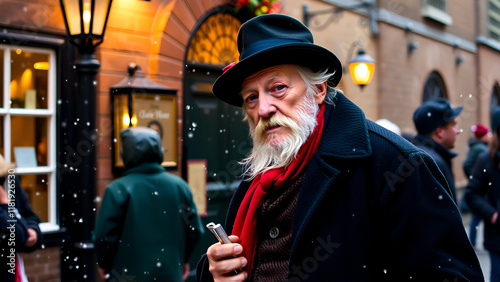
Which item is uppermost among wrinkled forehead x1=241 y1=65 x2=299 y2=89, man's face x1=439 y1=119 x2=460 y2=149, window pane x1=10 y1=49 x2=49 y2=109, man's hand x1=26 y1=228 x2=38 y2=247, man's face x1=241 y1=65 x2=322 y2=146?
window pane x1=10 y1=49 x2=49 y2=109

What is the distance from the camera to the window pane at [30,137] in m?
4.57

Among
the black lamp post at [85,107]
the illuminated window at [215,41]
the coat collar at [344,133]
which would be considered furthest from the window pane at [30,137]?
the coat collar at [344,133]

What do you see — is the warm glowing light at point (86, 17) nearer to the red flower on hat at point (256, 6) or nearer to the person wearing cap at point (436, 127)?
the person wearing cap at point (436, 127)

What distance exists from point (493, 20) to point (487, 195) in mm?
12461

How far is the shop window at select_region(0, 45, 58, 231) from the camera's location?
4.49 m

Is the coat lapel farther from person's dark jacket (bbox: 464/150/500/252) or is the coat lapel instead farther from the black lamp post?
person's dark jacket (bbox: 464/150/500/252)

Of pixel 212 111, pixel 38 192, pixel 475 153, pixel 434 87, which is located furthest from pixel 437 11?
pixel 38 192

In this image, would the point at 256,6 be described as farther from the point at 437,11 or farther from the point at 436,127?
the point at 437,11

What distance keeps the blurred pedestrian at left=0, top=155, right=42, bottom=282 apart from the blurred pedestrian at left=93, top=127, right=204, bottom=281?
0.43 metres

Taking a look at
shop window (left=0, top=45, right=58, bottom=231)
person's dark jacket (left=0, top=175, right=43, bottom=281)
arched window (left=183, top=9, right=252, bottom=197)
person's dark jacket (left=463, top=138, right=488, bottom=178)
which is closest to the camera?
person's dark jacket (left=0, top=175, right=43, bottom=281)

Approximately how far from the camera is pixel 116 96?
17.1 ft

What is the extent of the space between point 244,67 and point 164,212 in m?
2.19

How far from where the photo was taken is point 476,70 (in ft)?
46.2

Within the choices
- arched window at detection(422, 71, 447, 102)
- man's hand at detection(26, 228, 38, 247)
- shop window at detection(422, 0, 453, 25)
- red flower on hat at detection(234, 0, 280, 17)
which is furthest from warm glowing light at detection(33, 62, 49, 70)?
shop window at detection(422, 0, 453, 25)
